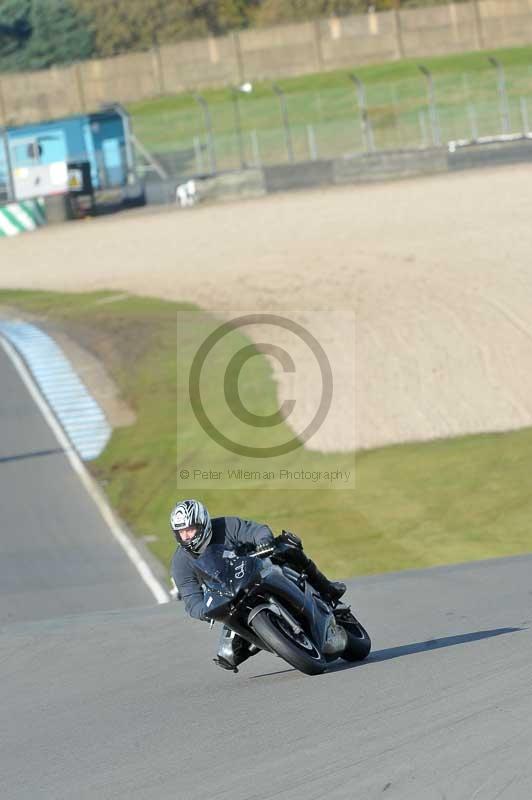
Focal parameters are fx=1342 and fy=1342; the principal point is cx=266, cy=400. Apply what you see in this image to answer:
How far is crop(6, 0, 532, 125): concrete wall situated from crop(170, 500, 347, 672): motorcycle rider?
66930mm

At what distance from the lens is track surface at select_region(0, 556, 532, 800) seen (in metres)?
5.99

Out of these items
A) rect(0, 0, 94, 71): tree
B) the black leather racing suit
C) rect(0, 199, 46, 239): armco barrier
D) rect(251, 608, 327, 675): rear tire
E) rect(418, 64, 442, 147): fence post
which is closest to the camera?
rect(251, 608, 327, 675): rear tire

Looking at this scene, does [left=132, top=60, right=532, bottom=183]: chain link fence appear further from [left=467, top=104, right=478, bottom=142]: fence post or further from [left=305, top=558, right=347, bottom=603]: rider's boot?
[left=305, top=558, right=347, bottom=603]: rider's boot


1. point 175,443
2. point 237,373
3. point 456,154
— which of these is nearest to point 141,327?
point 237,373

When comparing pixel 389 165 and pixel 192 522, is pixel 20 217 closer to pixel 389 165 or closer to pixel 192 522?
pixel 389 165

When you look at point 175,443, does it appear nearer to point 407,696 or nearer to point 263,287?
point 263,287

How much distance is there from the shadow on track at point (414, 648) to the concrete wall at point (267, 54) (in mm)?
66300

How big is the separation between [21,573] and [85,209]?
3587 centimetres

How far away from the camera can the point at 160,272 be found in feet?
117

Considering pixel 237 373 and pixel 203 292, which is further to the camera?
pixel 203 292

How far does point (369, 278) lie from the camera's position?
94.8 feet

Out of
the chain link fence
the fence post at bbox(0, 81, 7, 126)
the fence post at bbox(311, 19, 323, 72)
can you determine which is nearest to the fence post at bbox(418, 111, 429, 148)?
the chain link fence

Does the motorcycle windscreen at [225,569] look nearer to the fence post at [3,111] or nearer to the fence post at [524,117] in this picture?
the fence post at [524,117]

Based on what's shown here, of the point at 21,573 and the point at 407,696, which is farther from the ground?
the point at 407,696
